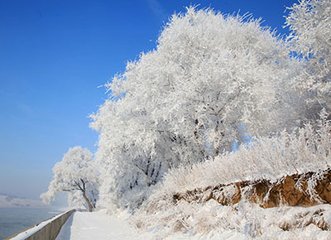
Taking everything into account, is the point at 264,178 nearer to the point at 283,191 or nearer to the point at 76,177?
the point at 283,191

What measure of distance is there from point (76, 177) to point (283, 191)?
183 feet

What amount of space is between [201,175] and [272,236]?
512cm

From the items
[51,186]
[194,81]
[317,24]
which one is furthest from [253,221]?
[51,186]

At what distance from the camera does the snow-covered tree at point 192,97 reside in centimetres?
1706

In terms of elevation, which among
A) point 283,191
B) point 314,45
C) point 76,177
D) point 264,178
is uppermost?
point 76,177

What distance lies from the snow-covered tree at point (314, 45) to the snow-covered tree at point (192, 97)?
70.9 inches

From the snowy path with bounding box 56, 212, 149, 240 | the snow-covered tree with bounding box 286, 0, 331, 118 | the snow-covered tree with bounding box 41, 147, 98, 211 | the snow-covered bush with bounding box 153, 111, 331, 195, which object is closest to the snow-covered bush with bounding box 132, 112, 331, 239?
the snow-covered bush with bounding box 153, 111, 331, 195

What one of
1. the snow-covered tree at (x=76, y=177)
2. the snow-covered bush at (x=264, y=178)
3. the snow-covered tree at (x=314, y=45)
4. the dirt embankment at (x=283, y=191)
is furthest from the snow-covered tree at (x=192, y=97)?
the snow-covered tree at (x=76, y=177)

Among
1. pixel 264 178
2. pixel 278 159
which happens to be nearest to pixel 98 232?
pixel 264 178

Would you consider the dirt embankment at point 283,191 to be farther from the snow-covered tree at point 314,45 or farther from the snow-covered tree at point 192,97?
the snow-covered tree at point 192,97

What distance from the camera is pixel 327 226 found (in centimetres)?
513

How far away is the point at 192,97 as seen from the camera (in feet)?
56.9

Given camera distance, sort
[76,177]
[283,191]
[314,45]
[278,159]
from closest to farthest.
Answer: [283,191]
[278,159]
[314,45]
[76,177]

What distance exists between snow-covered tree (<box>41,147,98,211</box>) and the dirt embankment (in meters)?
53.0
